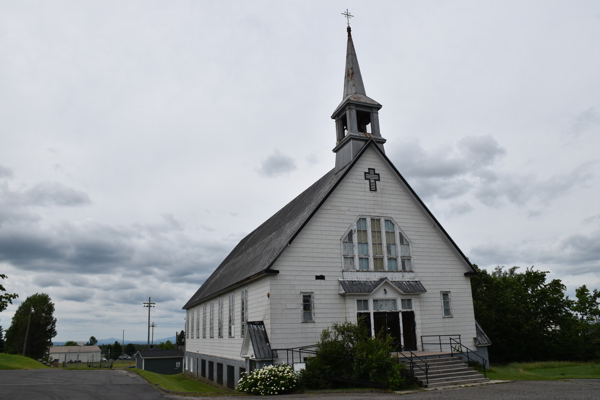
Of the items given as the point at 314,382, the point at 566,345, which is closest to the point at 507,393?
the point at 314,382

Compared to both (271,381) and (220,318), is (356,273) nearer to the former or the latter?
(271,381)

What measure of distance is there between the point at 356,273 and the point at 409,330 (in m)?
3.28

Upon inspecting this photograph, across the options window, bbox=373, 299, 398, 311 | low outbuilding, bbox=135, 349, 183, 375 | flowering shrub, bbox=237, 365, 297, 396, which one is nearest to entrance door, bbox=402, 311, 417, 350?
window, bbox=373, 299, 398, 311

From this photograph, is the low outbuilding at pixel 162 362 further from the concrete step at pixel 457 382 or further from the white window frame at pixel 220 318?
the concrete step at pixel 457 382

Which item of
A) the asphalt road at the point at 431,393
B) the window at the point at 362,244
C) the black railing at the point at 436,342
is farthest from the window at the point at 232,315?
the black railing at the point at 436,342

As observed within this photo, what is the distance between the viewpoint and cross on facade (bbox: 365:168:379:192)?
68.9ft

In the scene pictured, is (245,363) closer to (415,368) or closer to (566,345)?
(415,368)

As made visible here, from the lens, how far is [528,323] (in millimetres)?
32125

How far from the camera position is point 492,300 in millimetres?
32562

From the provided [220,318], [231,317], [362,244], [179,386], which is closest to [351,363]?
[362,244]

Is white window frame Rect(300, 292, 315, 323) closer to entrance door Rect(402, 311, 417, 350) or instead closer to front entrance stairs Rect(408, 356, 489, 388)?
entrance door Rect(402, 311, 417, 350)

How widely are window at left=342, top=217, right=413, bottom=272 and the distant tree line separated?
47.5ft

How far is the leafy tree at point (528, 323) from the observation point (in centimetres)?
3167

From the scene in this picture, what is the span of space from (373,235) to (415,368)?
19.6 feet
